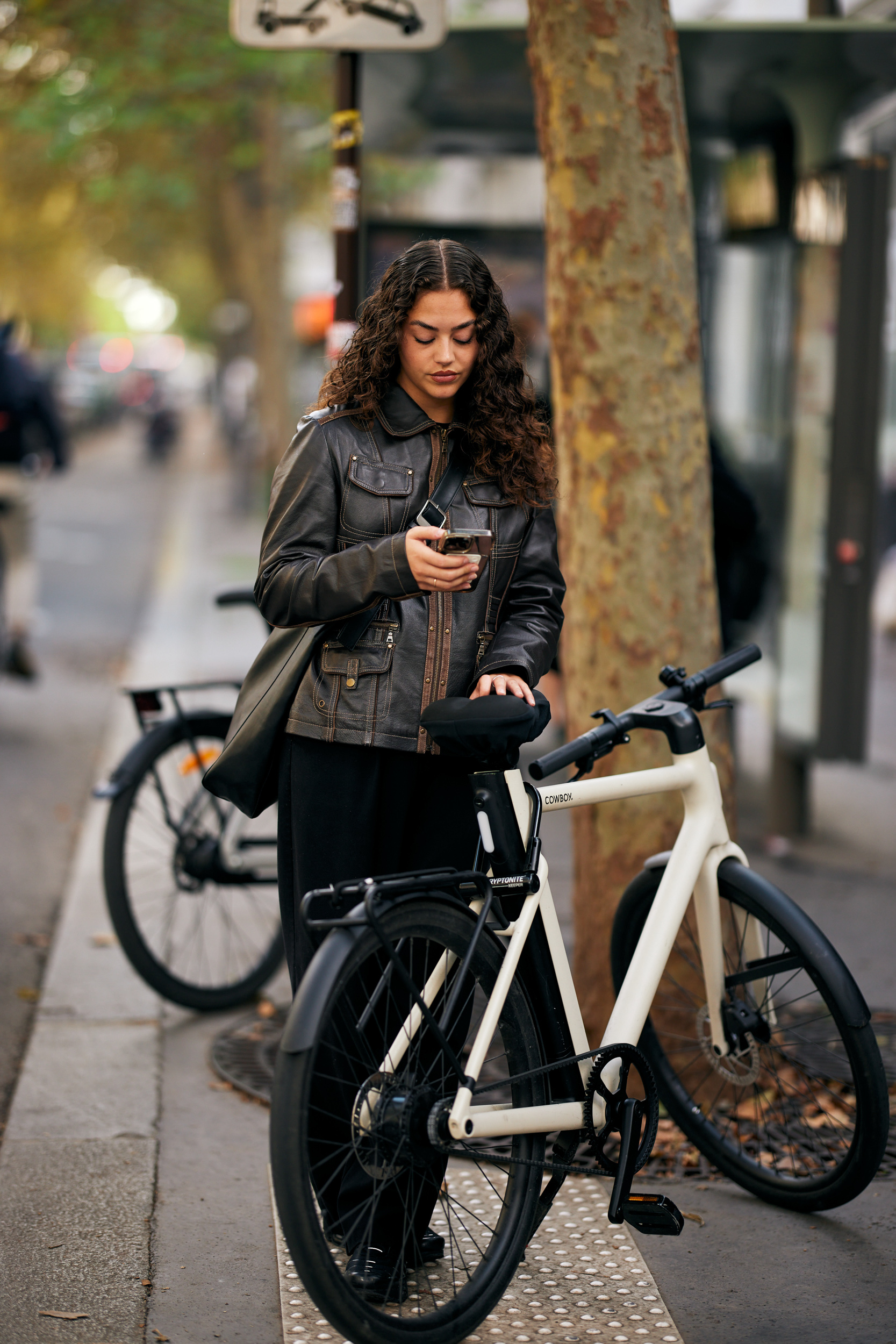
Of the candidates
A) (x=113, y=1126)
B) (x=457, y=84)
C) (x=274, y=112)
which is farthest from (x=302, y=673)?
(x=274, y=112)

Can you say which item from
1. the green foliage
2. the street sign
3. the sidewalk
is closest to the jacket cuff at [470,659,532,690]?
the sidewalk

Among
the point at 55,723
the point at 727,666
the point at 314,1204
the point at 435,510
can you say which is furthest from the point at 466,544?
the point at 55,723

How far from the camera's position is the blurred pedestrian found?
901 cm

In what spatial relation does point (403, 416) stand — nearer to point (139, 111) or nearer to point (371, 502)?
point (371, 502)

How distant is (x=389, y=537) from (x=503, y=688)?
34cm

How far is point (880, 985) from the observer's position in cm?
503

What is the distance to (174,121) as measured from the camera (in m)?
16.1

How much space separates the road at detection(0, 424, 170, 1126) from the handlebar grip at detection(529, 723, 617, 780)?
1905 millimetres

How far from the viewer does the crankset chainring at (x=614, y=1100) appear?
306 cm

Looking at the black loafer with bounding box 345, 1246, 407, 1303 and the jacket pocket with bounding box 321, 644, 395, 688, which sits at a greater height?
the jacket pocket with bounding box 321, 644, 395, 688

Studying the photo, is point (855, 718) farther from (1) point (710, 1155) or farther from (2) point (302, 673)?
(2) point (302, 673)

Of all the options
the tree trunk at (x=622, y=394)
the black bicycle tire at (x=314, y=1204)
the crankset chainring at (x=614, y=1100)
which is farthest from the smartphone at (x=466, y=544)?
the tree trunk at (x=622, y=394)

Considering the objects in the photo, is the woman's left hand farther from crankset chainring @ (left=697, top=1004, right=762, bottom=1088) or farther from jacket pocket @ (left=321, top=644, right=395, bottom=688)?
crankset chainring @ (left=697, top=1004, right=762, bottom=1088)

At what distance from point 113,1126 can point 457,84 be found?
434 centimetres
